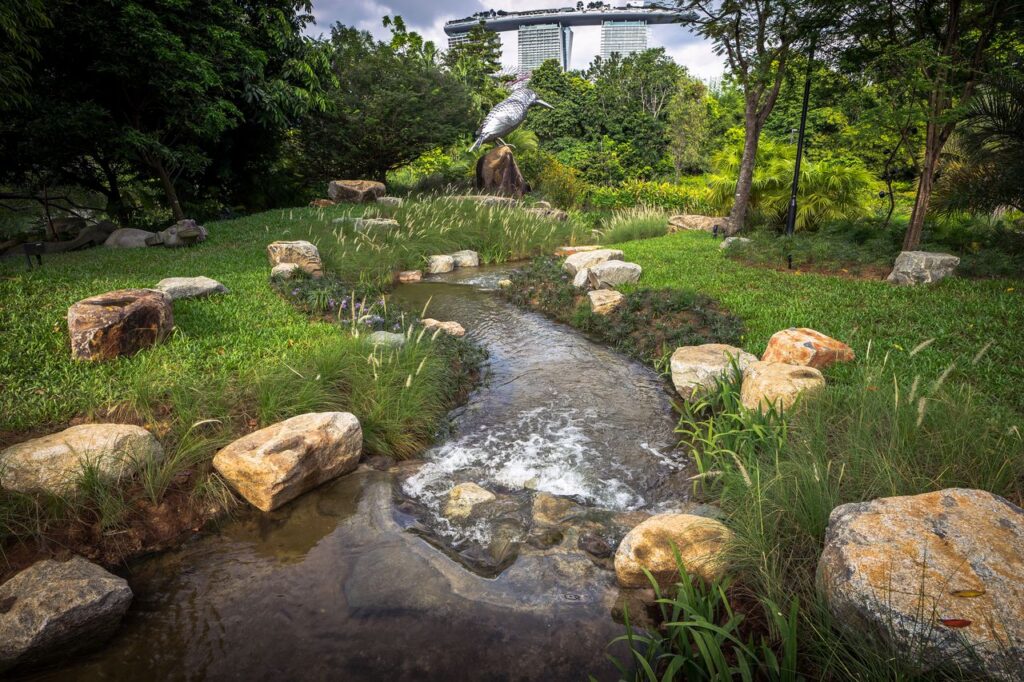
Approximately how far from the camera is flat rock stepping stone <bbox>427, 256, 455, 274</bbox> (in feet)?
35.2

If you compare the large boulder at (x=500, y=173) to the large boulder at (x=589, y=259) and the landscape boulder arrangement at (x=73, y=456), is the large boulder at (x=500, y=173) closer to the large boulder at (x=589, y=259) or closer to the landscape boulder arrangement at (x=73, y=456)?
the large boulder at (x=589, y=259)

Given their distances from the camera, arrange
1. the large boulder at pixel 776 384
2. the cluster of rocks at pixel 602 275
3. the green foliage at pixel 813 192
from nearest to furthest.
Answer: the large boulder at pixel 776 384
the cluster of rocks at pixel 602 275
the green foliage at pixel 813 192

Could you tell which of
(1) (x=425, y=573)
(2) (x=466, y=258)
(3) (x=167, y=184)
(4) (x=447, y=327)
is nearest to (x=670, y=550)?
(1) (x=425, y=573)

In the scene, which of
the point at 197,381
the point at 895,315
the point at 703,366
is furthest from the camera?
the point at 895,315

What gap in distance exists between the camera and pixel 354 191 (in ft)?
54.1

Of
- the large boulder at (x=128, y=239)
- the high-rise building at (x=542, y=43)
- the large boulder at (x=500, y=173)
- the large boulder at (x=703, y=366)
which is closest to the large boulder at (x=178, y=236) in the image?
the large boulder at (x=128, y=239)

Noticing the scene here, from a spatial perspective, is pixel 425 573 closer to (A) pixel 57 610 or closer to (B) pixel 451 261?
(A) pixel 57 610

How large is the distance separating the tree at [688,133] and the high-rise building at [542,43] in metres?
72.8

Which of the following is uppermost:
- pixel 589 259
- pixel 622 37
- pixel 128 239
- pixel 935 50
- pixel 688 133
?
pixel 622 37

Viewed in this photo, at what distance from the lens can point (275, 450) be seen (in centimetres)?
340

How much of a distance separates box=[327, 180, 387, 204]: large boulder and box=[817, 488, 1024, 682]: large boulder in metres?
16.3

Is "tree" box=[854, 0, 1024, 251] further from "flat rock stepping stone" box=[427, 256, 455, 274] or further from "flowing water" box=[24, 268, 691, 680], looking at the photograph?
"flat rock stepping stone" box=[427, 256, 455, 274]

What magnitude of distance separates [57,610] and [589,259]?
8256mm

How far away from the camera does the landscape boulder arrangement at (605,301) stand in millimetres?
7191
